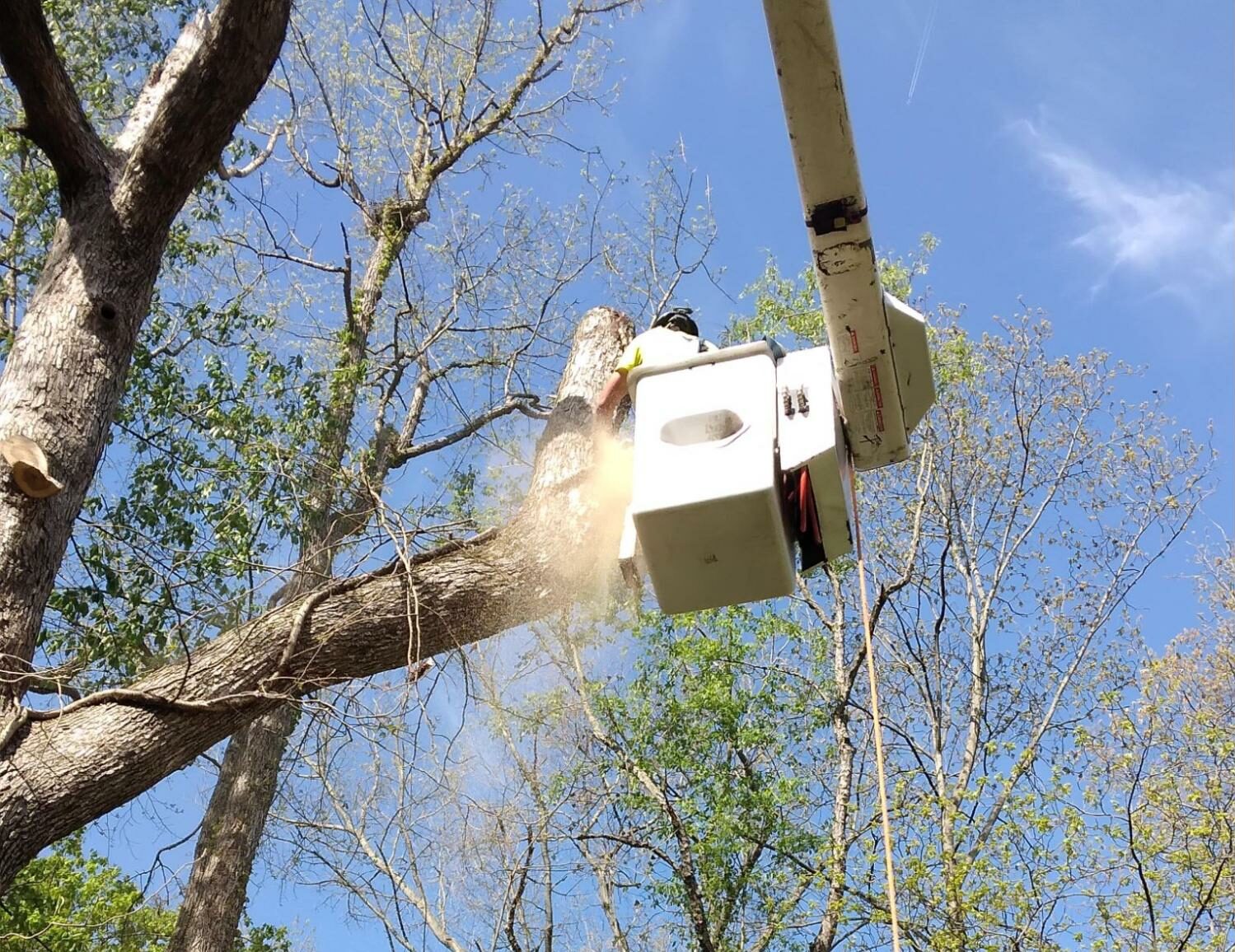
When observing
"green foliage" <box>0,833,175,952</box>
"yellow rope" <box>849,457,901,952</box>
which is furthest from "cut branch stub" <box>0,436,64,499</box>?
"green foliage" <box>0,833,175,952</box>

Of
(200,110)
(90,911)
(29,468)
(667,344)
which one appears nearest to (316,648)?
(29,468)

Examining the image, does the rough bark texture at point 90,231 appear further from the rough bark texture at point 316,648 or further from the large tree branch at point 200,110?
the rough bark texture at point 316,648

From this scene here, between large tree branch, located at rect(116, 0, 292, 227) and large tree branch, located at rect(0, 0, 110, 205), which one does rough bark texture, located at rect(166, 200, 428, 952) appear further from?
large tree branch, located at rect(0, 0, 110, 205)

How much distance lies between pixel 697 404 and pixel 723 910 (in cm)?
643

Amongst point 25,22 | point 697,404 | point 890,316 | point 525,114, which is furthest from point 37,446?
point 525,114

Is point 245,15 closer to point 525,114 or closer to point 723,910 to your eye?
point 525,114

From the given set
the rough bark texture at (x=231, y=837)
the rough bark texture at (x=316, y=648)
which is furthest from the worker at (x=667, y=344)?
the rough bark texture at (x=231, y=837)

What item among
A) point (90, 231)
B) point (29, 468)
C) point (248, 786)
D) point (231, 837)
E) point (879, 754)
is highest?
point (90, 231)

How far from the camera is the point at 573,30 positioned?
9445mm

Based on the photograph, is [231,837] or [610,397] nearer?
[610,397]

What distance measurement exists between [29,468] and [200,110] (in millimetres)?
1318

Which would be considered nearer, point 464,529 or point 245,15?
point 245,15

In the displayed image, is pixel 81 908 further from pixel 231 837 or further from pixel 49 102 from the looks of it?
pixel 49 102

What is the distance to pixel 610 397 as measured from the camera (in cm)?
335
